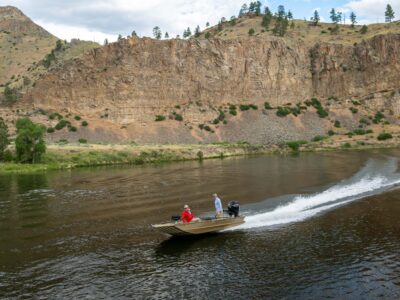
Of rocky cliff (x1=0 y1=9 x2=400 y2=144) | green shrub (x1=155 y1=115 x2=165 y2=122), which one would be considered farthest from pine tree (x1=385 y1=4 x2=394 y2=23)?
green shrub (x1=155 y1=115 x2=165 y2=122)

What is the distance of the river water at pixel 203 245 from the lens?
50.6 feet

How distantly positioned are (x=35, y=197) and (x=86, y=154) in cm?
3169

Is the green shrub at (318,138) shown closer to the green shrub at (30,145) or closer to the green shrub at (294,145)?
the green shrub at (294,145)

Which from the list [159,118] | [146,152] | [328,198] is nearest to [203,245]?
[328,198]

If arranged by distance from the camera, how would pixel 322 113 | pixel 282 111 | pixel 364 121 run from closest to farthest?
pixel 364 121 → pixel 282 111 → pixel 322 113

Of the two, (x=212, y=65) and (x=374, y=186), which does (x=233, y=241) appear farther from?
(x=212, y=65)

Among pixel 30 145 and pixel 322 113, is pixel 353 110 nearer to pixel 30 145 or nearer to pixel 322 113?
pixel 322 113

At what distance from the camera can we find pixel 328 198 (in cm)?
3189

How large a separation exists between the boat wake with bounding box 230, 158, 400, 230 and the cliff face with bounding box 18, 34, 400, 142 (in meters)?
54.6

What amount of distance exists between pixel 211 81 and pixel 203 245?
90.6 metres

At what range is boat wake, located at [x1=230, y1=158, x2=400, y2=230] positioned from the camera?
25.7 meters

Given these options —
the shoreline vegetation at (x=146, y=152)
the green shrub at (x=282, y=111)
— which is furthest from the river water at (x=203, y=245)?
the green shrub at (x=282, y=111)

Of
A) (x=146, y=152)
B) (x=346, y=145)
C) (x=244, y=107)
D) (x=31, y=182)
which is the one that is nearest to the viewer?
(x=31, y=182)

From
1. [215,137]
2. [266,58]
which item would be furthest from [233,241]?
[266,58]
